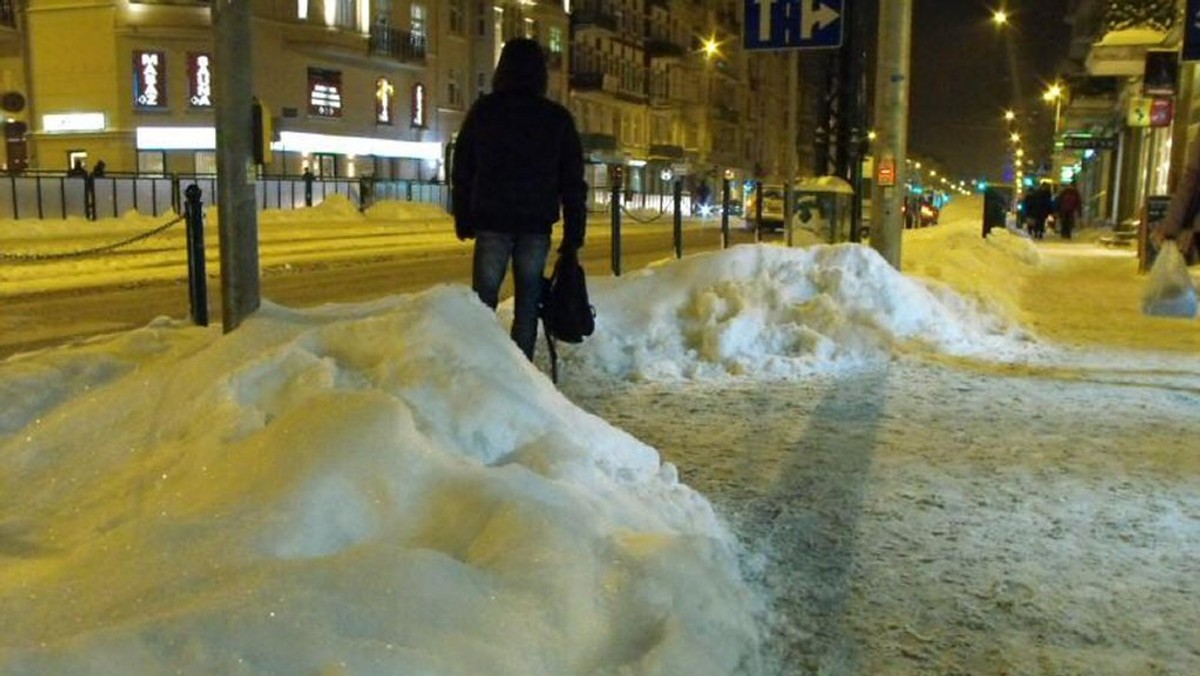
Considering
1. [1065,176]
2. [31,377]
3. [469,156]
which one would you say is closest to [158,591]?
[31,377]

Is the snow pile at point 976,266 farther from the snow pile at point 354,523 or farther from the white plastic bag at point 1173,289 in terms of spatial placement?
the snow pile at point 354,523

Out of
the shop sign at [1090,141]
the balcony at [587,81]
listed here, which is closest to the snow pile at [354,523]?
the shop sign at [1090,141]

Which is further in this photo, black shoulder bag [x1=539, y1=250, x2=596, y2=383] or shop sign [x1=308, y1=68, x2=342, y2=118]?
shop sign [x1=308, y1=68, x2=342, y2=118]

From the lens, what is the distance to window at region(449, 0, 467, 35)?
49031mm

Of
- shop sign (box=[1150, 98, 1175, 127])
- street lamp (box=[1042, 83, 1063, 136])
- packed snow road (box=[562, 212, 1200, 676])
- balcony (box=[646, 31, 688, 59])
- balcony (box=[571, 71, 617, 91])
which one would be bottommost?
packed snow road (box=[562, 212, 1200, 676])

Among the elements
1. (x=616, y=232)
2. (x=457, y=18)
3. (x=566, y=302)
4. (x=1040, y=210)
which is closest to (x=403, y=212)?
(x=1040, y=210)

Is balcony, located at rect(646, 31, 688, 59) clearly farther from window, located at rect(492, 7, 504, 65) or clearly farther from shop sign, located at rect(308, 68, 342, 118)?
shop sign, located at rect(308, 68, 342, 118)

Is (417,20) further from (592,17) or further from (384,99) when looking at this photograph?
(592,17)

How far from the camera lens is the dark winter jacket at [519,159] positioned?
630cm

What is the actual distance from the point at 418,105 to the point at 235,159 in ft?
138

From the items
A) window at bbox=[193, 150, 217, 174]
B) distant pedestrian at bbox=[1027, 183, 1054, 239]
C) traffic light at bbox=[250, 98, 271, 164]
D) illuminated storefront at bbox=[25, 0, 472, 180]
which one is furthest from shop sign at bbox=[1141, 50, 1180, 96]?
window at bbox=[193, 150, 217, 174]

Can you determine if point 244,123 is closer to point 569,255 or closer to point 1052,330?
point 569,255

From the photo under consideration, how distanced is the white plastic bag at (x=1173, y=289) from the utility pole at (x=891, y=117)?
8.43 ft

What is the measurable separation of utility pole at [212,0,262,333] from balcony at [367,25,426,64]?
38.5 metres
